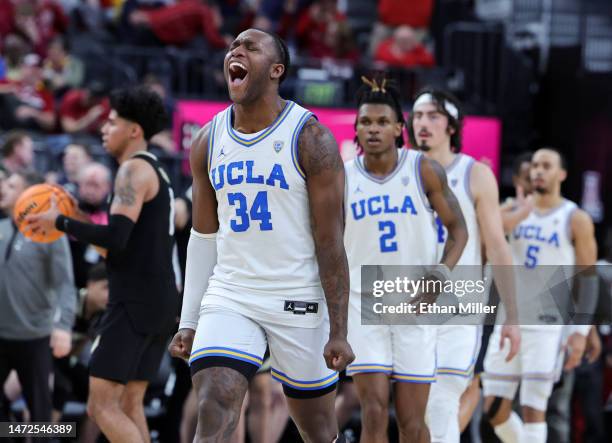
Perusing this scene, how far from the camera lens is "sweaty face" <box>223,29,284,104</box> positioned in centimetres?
489

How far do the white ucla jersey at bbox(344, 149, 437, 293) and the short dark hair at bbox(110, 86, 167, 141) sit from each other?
1.31 metres

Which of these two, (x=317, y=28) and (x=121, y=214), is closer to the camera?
→ (x=121, y=214)

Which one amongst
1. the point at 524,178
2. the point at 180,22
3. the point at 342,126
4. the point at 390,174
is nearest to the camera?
the point at 390,174

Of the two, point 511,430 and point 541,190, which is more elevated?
point 541,190

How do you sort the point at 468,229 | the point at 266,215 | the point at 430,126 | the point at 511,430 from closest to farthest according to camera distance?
the point at 266,215
the point at 468,229
the point at 430,126
the point at 511,430

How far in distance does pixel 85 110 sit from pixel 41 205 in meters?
5.50

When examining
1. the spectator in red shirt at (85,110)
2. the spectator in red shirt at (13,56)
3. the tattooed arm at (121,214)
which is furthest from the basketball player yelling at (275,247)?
the spectator in red shirt at (13,56)

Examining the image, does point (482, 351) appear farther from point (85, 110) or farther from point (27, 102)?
point (27, 102)

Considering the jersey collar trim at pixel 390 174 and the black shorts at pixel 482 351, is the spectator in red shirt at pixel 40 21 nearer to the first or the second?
the black shorts at pixel 482 351

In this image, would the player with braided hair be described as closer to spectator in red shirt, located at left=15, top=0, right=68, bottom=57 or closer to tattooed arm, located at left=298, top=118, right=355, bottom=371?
tattooed arm, located at left=298, top=118, right=355, bottom=371

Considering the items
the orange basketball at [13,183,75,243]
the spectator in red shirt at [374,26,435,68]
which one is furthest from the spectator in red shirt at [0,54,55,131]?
the orange basketball at [13,183,75,243]

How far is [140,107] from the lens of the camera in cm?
655

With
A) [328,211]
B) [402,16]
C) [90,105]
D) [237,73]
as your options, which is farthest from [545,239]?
[402,16]

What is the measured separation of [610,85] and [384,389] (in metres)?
8.65
